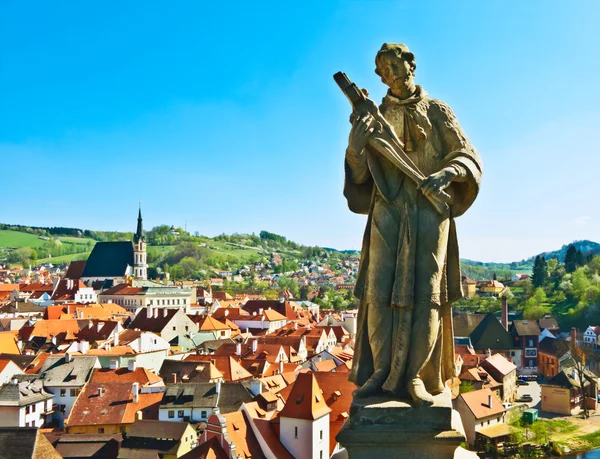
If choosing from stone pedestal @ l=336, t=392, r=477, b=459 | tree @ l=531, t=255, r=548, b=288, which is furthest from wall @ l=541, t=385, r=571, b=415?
tree @ l=531, t=255, r=548, b=288

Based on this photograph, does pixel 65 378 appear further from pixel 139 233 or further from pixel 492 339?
pixel 139 233

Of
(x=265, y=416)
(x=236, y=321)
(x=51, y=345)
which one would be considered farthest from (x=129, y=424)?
(x=236, y=321)

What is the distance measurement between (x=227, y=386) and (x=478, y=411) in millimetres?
18536

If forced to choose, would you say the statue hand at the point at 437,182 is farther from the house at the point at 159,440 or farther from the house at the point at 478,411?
the house at the point at 478,411

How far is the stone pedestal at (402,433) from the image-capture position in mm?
4945

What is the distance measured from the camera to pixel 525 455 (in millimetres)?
44750

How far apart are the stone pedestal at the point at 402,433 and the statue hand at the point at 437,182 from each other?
5.66 ft

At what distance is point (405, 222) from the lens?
5391 mm

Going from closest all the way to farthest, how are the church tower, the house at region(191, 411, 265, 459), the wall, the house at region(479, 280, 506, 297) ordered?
the house at region(191, 411, 265, 459), the wall, the church tower, the house at region(479, 280, 506, 297)

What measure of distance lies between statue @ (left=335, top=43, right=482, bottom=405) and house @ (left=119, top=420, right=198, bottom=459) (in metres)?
28.9

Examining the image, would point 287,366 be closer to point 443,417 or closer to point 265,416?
point 265,416

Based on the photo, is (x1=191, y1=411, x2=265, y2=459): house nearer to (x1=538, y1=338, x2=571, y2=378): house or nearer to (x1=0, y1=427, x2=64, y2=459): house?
(x1=0, y1=427, x2=64, y2=459): house

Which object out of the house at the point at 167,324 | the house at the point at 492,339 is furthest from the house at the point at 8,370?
the house at the point at 492,339

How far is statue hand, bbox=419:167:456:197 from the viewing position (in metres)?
5.26
